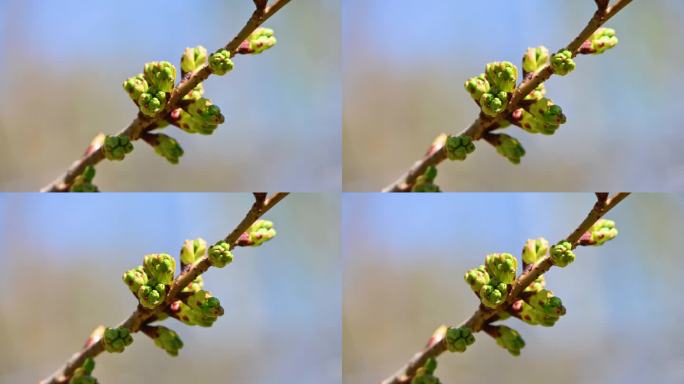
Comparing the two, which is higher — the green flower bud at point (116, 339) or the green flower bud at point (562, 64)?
the green flower bud at point (562, 64)

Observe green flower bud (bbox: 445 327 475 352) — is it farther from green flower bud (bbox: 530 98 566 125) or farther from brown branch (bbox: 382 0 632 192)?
green flower bud (bbox: 530 98 566 125)

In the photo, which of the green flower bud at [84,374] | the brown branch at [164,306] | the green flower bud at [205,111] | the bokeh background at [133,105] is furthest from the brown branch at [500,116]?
the green flower bud at [84,374]

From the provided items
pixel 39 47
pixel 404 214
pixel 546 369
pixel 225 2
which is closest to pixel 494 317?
pixel 546 369

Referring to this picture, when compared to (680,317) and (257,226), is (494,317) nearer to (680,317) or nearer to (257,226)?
(680,317)

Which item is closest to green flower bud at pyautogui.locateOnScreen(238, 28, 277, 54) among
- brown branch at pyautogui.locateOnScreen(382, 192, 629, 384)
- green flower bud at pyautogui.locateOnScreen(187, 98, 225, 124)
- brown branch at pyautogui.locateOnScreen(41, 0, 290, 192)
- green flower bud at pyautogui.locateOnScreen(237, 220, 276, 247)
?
brown branch at pyautogui.locateOnScreen(41, 0, 290, 192)

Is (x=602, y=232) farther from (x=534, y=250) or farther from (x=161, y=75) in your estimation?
(x=161, y=75)

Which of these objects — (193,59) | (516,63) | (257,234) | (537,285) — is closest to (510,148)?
(516,63)

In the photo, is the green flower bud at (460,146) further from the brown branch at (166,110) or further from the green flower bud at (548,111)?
the brown branch at (166,110)
